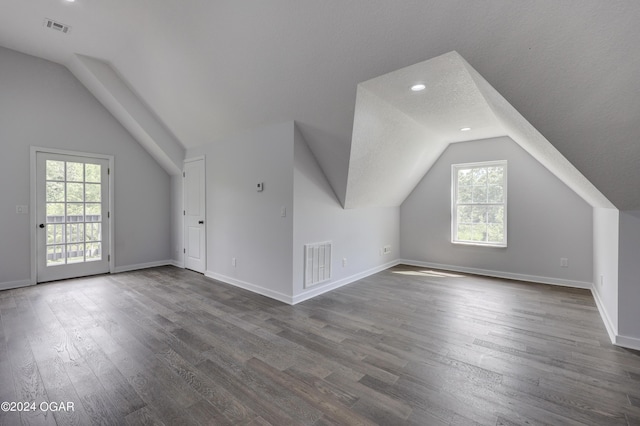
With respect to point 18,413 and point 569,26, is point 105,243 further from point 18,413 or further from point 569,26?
point 569,26

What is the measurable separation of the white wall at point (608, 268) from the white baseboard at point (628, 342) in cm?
4

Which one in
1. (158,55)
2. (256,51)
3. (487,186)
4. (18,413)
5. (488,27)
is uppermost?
(158,55)

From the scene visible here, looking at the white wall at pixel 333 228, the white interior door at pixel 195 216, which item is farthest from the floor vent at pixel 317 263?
the white interior door at pixel 195 216

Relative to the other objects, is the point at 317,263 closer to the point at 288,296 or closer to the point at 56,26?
the point at 288,296

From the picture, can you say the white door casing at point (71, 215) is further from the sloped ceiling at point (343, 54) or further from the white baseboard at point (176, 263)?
the sloped ceiling at point (343, 54)

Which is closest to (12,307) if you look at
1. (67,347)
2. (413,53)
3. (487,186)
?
(67,347)

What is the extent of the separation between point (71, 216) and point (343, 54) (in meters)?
5.02

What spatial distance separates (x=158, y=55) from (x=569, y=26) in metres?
4.10

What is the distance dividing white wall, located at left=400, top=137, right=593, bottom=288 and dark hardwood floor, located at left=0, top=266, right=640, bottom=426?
915mm

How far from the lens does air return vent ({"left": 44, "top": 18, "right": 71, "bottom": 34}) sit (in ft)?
11.1

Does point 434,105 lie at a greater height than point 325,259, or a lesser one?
greater

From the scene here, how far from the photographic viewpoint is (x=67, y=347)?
246 centimetres

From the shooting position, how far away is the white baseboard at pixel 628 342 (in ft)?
8.11

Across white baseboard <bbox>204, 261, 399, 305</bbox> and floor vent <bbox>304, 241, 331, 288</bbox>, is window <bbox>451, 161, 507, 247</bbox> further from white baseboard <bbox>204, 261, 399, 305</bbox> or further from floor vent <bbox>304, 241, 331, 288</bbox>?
floor vent <bbox>304, 241, 331, 288</bbox>
